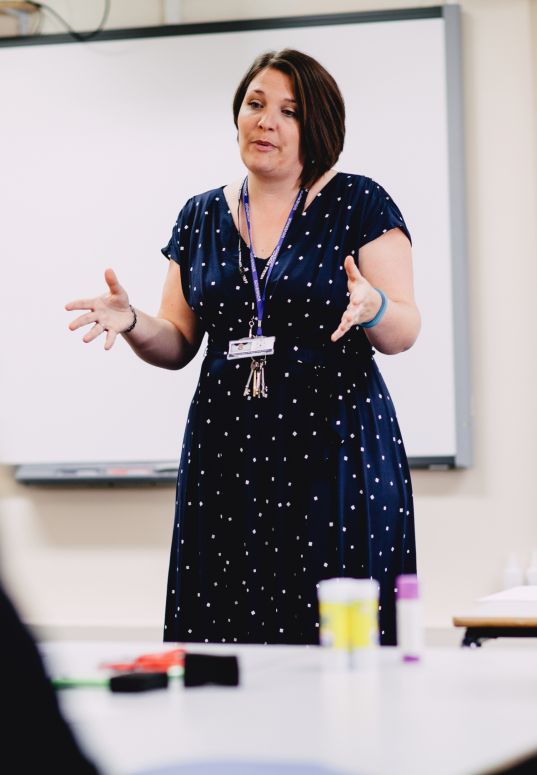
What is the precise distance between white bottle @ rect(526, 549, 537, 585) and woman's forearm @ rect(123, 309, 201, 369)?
1.62 m

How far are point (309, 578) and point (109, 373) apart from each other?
1931 millimetres

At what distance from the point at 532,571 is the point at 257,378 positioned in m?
1.72

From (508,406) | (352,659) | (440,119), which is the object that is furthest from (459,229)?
(352,659)

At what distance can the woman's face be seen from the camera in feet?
6.73

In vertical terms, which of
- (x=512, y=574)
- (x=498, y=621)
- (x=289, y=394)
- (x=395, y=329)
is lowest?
(x=512, y=574)

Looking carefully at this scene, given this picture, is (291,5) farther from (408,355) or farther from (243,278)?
(243,278)

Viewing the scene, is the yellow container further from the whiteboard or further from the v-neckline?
the whiteboard

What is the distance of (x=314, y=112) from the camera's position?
2072 millimetres

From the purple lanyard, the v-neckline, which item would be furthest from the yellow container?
the v-neckline

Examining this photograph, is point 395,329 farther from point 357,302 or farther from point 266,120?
point 266,120

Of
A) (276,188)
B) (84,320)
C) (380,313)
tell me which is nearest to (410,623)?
(380,313)

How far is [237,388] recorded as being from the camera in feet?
6.59

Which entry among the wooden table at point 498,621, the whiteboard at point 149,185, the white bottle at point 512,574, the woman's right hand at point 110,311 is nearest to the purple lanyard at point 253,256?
the woman's right hand at point 110,311

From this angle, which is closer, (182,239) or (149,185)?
(182,239)
